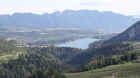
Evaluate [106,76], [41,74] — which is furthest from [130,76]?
[41,74]

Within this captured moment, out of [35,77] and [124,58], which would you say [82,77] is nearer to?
[35,77]

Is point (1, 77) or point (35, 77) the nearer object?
point (35, 77)

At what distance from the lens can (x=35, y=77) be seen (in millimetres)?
126375

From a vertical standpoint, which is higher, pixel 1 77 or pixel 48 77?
pixel 48 77

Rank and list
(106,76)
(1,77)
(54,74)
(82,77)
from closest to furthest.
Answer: (106,76) < (82,77) < (54,74) < (1,77)

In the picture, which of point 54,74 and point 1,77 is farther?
point 1,77

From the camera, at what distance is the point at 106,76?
326 feet

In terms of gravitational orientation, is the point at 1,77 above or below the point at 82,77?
below

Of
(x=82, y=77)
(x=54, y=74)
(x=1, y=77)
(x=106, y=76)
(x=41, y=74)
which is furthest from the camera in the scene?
(x=1, y=77)

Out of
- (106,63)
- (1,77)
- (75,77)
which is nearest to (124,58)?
(106,63)

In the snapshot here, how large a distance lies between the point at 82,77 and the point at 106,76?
Answer: 13.9 meters

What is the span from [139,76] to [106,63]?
209ft

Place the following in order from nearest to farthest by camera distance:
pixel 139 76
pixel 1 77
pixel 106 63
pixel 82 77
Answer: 1. pixel 139 76
2. pixel 82 77
3. pixel 106 63
4. pixel 1 77

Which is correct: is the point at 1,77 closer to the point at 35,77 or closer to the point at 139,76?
the point at 35,77
